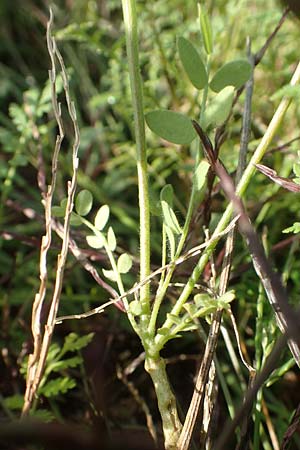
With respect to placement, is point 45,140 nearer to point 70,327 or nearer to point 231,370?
point 70,327

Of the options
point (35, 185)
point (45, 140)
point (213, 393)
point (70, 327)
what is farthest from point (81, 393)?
point (35, 185)

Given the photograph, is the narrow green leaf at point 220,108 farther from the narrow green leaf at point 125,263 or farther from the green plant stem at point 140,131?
the narrow green leaf at point 125,263

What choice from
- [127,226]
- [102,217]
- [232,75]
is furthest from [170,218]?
[127,226]

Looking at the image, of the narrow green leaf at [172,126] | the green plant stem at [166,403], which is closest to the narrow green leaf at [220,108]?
the narrow green leaf at [172,126]

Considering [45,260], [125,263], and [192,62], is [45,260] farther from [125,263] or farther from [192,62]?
[192,62]

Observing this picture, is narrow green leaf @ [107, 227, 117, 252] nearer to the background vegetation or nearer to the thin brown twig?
the thin brown twig

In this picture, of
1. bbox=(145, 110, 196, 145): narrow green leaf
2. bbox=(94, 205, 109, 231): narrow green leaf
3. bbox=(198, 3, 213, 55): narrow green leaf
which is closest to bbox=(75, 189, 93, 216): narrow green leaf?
bbox=(94, 205, 109, 231): narrow green leaf

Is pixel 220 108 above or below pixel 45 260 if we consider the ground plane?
above
